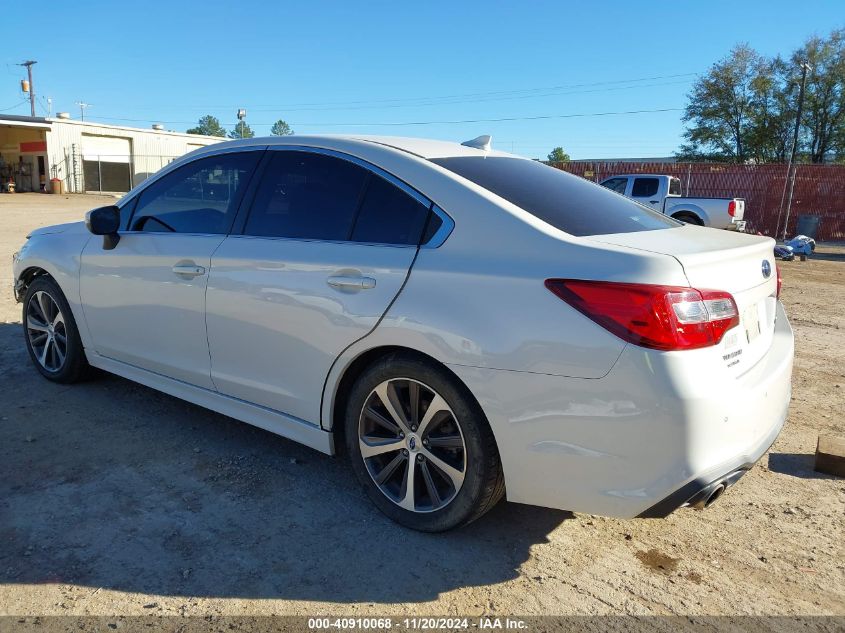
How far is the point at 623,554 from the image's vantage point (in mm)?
2883

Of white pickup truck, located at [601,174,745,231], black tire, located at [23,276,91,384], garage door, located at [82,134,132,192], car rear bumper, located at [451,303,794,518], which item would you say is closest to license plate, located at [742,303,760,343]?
car rear bumper, located at [451,303,794,518]

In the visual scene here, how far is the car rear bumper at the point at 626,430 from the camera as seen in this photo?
228 centimetres

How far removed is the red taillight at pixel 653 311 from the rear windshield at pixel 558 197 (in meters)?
0.42

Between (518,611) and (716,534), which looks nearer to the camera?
(518,611)

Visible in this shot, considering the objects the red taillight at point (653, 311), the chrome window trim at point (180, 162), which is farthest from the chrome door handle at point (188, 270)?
the red taillight at point (653, 311)

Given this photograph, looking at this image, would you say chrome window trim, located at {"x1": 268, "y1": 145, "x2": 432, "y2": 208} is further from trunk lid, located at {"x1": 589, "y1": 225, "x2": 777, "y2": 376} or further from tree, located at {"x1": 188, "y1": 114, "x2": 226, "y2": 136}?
tree, located at {"x1": 188, "y1": 114, "x2": 226, "y2": 136}

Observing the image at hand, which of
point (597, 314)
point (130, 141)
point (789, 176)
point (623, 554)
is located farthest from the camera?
point (130, 141)

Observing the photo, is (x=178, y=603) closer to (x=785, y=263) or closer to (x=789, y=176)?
(x=785, y=263)

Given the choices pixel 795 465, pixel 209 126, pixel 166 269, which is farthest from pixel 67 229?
pixel 209 126

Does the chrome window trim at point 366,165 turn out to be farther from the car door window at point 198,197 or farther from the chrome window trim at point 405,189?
the car door window at point 198,197

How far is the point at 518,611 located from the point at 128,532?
1725 mm

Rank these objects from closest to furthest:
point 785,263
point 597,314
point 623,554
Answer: point 597,314
point 623,554
point 785,263

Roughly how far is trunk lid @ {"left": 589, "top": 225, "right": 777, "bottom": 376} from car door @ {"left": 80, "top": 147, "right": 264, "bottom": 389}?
7.00 ft

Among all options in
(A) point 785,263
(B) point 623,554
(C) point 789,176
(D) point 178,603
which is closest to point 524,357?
(B) point 623,554
